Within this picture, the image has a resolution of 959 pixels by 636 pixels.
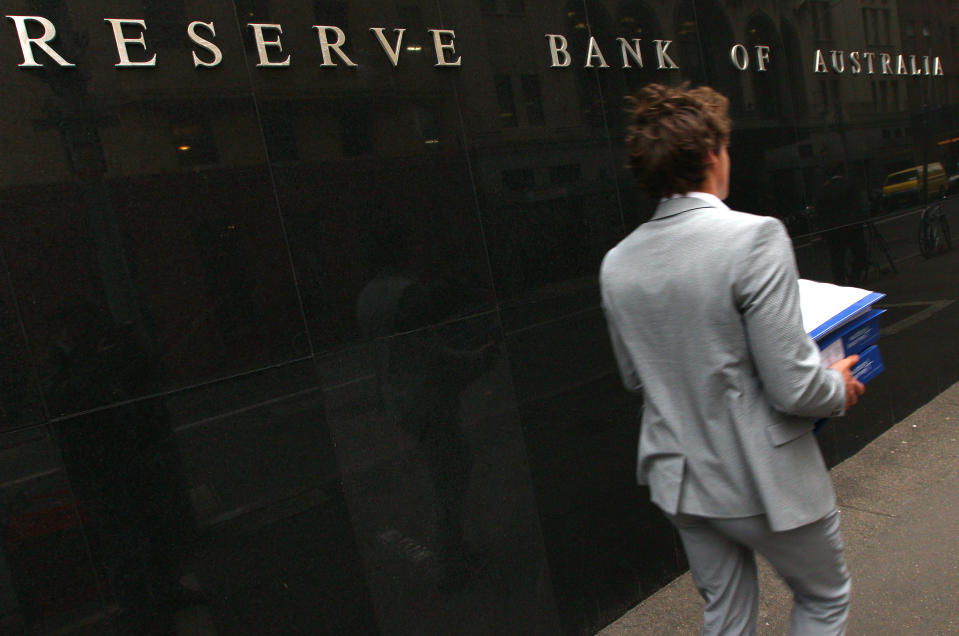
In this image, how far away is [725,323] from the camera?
1.67m

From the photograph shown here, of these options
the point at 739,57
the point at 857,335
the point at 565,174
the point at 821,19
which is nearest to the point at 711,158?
the point at 857,335

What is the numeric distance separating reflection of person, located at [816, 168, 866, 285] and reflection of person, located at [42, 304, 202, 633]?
4.27 m

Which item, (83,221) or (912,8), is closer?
(83,221)

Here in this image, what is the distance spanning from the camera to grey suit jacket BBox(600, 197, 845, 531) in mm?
1625

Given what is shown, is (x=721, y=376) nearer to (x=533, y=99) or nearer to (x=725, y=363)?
(x=725, y=363)

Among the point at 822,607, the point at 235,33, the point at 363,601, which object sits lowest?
the point at 363,601

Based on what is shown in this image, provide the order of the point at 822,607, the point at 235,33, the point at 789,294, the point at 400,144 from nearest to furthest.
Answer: the point at 789,294
the point at 822,607
the point at 235,33
the point at 400,144

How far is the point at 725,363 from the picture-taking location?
1699 millimetres

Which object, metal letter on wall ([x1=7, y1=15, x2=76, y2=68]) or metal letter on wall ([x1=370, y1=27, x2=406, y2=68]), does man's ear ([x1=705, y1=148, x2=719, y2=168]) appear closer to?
metal letter on wall ([x1=370, y1=27, x2=406, y2=68])

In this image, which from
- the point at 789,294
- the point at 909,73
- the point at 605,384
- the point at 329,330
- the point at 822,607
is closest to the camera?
the point at 789,294

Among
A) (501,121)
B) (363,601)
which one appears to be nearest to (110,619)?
(363,601)

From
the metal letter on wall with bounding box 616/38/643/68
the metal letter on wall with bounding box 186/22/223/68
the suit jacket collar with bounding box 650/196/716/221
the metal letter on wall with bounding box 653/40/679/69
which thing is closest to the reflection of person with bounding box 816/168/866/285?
the metal letter on wall with bounding box 653/40/679/69

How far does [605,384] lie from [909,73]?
13.8 feet

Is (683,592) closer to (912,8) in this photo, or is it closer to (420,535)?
(420,535)
